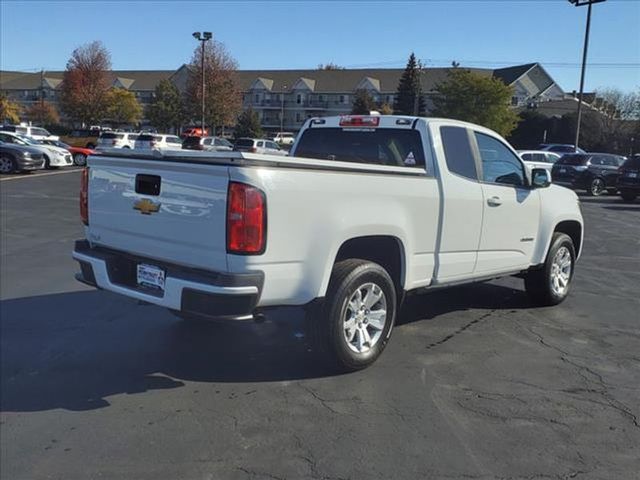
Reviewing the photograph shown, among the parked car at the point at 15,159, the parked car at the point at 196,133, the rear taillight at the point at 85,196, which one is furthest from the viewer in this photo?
the parked car at the point at 196,133

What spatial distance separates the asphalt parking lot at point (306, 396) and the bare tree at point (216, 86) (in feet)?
199

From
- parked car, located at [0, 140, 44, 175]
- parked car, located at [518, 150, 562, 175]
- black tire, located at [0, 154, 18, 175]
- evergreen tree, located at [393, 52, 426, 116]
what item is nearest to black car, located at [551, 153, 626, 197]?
parked car, located at [518, 150, 562, 175]

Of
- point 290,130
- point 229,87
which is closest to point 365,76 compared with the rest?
point 290,130

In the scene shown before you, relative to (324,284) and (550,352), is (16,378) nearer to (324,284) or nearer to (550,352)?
(324,284)

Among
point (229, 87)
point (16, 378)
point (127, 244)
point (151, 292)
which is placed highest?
point (229, 87)

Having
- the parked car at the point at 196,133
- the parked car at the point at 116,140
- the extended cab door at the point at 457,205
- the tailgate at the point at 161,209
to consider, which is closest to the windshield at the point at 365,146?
the extended cab door at the point at 457,205

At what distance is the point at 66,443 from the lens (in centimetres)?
354

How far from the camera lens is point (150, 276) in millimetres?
4270

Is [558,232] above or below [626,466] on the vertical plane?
above

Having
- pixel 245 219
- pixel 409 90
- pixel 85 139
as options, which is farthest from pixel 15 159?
pixel 409 90

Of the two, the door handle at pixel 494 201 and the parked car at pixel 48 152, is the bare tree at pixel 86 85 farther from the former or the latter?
the door handle at pixel 494 201

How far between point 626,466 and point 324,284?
212cm

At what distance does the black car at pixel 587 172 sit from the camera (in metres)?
24.4

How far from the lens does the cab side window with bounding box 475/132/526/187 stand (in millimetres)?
5812
